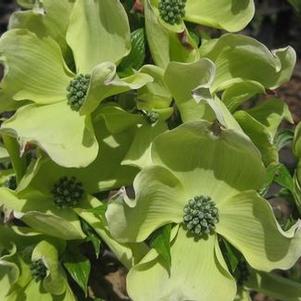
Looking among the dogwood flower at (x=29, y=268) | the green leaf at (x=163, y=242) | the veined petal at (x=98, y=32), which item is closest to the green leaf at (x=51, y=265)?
the dogwood flower at (x=29, y=268)

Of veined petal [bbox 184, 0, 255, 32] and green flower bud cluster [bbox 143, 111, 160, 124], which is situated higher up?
veined petal [bbox 184, 0, 255, 32]

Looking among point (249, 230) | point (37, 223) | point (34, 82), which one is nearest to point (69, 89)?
point (34, 82)

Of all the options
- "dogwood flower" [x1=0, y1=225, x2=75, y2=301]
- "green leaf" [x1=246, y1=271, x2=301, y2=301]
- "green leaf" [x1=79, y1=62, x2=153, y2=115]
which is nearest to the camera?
"green leaf" [x1=79, y1=62, x2=153, y2=115]

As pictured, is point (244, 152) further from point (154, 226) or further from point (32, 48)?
point (32, 48)

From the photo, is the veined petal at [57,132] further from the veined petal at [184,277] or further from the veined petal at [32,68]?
the veined petal at [184,277]

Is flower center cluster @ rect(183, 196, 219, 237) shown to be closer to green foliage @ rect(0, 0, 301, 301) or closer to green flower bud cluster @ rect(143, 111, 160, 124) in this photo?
green foliage @ rect(0, 0, 301, 301)

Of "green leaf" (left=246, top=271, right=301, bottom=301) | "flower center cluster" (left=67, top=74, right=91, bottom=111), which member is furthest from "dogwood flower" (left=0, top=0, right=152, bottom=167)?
"green leaf" (left=246, top=271, right=301, bottom=301)

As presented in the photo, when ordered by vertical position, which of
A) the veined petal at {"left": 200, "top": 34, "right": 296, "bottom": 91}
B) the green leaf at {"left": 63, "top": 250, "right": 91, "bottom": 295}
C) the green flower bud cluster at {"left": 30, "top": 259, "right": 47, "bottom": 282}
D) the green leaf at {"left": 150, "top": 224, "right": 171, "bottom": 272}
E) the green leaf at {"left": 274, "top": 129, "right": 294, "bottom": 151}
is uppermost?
the veined petal at {"left": 200, "top": 34, "right": 296, "bottom": 91}

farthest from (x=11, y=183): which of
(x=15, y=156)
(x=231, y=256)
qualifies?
(x=231, y=256)
